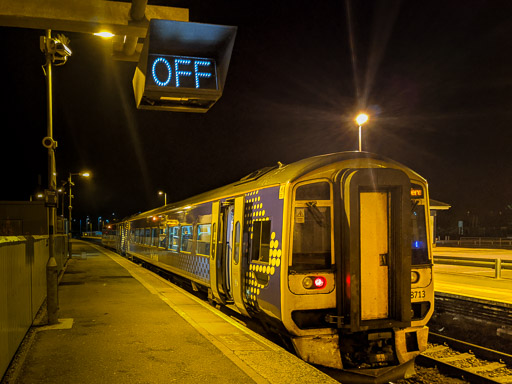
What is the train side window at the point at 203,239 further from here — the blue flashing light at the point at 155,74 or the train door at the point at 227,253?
the blue flashing light at the point at 155,74

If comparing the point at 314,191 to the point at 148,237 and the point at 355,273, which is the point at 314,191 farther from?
the point at 148,237

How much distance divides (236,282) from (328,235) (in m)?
2.36

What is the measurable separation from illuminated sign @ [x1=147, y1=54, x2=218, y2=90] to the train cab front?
6.40ft

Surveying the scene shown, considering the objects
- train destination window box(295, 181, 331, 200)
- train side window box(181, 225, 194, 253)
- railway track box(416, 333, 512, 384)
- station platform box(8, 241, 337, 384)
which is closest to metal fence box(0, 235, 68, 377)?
station platform box(8, 241, 337, 384)

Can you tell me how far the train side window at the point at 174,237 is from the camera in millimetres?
14612

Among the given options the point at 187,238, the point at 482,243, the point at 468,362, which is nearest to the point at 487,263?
the point at 468,362

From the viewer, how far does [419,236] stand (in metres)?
6.86

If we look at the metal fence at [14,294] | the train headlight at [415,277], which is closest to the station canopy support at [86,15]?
the metal fence at [14,294]

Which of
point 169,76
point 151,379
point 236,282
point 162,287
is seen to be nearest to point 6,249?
point 151,379

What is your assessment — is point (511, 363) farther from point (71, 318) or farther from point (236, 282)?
point (71, 318)

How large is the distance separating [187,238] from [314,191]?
7228 mm

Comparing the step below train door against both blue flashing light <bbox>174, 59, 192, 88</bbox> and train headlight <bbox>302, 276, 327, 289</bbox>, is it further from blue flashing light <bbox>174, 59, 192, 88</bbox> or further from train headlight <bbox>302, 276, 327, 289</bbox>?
blue flashing light <bbox>174, 59, 192, 88</bbox>

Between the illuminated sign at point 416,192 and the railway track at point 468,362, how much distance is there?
266 centimetres

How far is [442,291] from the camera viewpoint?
11.9m
